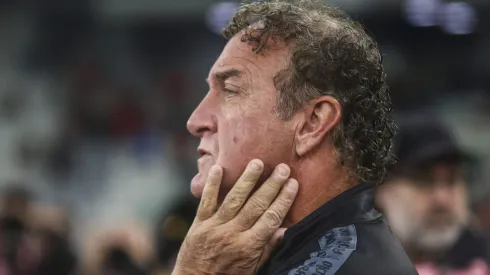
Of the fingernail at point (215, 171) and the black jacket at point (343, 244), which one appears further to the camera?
the fingernail at point (215, 171)

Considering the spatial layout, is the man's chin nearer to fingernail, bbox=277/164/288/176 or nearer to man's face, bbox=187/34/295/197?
man's face, bbox=187/34/295/197

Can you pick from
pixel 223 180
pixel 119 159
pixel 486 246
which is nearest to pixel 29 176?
pixel 119 159

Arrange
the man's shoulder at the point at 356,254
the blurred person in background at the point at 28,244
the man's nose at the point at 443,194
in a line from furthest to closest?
the blurred person in background at the point at 28,244 < the man's nose at the point at 443,194 < the man's shoulder at the point at 356,254

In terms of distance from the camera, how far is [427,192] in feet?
15.0

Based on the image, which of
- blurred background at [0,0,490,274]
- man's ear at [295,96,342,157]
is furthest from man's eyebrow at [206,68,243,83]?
blurred background at [0,0,490,274]

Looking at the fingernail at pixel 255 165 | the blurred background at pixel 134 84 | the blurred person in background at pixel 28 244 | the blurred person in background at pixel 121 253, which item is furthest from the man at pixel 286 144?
the blurred background at pixel 134 84

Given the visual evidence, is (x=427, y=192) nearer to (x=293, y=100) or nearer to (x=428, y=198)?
(x=428, y=198)

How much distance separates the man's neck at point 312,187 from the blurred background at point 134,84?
360 inches

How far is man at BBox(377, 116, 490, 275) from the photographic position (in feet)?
14.8

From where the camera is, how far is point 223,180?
2.50m

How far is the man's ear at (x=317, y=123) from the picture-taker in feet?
8.09

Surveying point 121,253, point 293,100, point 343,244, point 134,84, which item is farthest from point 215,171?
point 134,84

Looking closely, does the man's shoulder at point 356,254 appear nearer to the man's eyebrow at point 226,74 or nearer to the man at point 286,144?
the man at point 286,144

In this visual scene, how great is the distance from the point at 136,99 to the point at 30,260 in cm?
657
